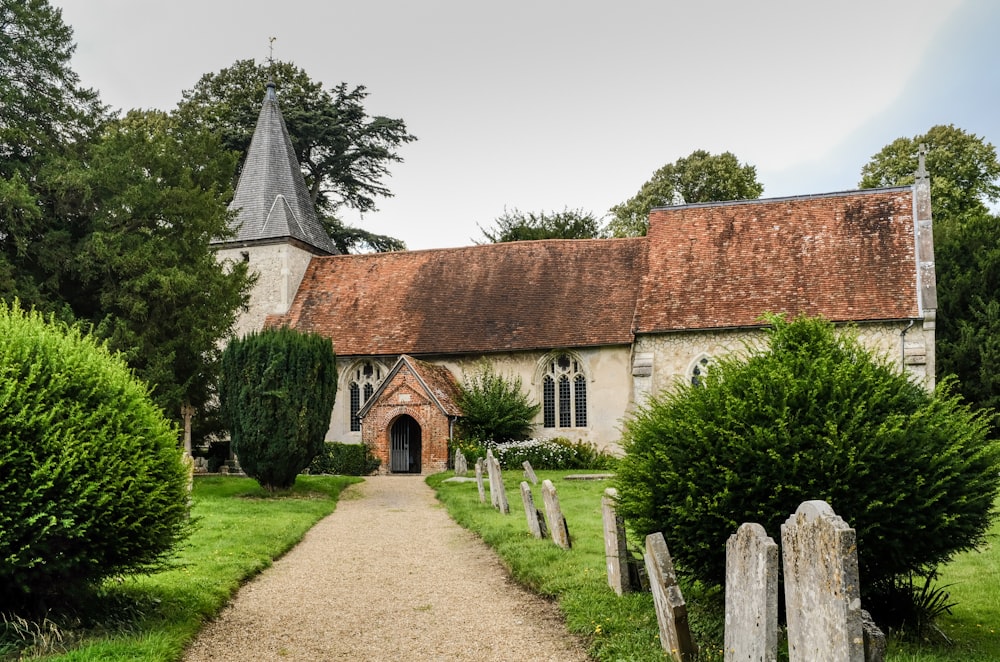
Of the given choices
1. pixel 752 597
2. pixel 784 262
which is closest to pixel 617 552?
pixel 752 597

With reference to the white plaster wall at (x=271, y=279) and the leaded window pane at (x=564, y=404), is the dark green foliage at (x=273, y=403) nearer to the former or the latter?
the leaded window pane at (x=564, y=404)

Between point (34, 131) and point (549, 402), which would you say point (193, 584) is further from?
point (549, 402)

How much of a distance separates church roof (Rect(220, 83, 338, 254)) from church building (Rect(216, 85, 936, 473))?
0.11 meters

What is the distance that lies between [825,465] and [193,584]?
6929 millimetres

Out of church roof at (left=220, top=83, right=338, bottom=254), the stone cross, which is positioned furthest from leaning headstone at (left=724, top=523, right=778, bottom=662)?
church roof at (left=220, top=83, right=338, bottom=254)

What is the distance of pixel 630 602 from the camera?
8508mm

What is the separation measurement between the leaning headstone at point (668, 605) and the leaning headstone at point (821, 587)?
1.14m

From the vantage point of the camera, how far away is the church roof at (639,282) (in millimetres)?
26688

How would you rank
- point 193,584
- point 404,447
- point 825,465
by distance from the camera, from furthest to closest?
point 404,447 < point 193,584 < point 825,465

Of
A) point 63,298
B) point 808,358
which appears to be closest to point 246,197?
point 63,298

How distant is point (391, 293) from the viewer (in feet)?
107

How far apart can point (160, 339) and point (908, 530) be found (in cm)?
2008

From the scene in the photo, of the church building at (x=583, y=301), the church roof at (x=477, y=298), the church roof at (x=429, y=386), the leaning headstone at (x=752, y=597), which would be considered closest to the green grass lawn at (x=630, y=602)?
the leaning headstone at (x=752, y=597)

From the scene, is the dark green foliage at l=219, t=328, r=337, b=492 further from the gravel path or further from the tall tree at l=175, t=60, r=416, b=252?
the tall tree at l=175, t=60, r=416, b=252
